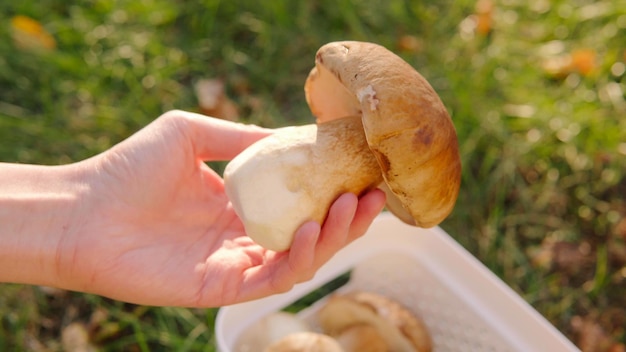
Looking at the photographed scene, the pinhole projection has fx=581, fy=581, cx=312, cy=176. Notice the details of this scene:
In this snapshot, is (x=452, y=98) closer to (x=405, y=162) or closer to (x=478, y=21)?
(x=478, y=21)

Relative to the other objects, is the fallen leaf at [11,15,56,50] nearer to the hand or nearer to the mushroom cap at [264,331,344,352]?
the hand

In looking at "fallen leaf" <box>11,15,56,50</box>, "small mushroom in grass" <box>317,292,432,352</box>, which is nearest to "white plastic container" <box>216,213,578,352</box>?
"small mushroom in grass" <box>317,292,432,352</box>

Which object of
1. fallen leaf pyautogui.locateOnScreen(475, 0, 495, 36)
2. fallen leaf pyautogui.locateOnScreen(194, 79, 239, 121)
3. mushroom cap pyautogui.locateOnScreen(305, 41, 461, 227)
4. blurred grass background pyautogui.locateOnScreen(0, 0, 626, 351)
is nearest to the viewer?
mushroom cap pyautogui.locateOnScreen(305, 41, 461, 227)

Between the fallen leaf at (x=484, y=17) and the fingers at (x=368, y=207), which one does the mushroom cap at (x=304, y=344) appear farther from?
the fallen leaf at (x=484, y=17)

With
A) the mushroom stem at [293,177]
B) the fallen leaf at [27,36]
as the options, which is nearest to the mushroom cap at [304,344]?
the mushroom stem at [293,177]

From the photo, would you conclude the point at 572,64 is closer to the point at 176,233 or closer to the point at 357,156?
the point at 357,156

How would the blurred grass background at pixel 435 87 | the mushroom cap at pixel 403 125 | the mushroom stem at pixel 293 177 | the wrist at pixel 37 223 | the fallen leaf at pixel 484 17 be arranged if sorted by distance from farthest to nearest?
the fallen leaf at pixel 484 17
the blurred grass background at pixel 435 87
the wrist at pixel 37 223
the mushroom stem at pixel 293 177
the mushroom cap at pixel 403 125

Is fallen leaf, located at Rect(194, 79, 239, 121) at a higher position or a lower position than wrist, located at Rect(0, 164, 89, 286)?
lower
